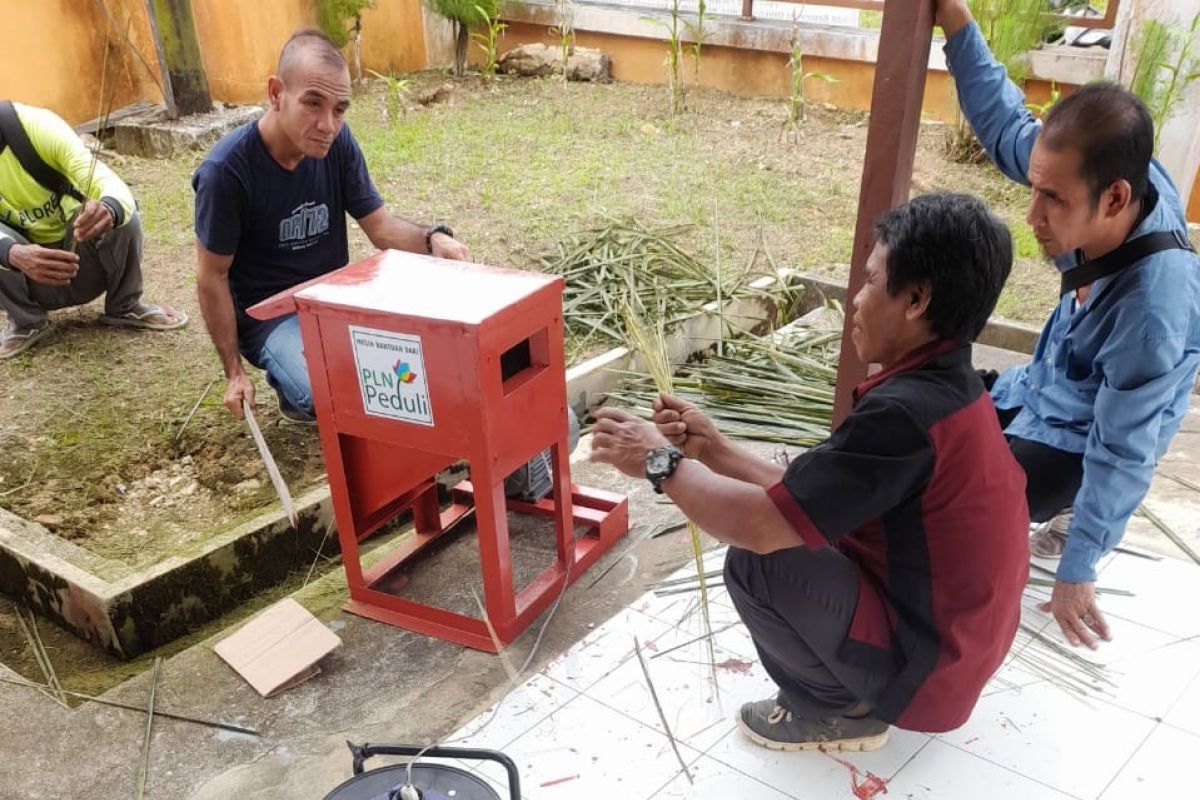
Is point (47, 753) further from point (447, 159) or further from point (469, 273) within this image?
point (447, 159)

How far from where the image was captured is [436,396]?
235cm

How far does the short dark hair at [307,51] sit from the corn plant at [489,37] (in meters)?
6.05

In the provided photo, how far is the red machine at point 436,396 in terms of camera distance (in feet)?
7.59

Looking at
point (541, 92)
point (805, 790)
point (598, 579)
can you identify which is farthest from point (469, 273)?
point (541, 92)

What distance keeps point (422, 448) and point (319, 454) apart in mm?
1269

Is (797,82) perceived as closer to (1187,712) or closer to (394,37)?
(394,37)

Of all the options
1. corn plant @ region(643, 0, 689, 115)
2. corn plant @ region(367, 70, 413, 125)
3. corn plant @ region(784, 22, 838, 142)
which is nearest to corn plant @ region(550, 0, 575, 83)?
corn plant @ region(643, 0, 689, 115)

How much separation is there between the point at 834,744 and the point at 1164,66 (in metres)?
4.76

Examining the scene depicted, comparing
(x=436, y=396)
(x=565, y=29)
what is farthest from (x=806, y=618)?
(x=565, y=29)

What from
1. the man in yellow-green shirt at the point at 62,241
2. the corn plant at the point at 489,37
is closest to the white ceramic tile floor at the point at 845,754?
the man in yellow-green shirt at the point at 62,241

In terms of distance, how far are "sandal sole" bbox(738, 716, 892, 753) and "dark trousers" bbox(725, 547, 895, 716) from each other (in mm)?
94

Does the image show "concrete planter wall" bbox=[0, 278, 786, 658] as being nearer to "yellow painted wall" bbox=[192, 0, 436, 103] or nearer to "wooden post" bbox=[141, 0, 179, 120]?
"wooden post" bbox=[141, 0, 179, 120]

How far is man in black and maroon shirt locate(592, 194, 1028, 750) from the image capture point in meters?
1.65

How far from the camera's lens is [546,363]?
8.43ft
